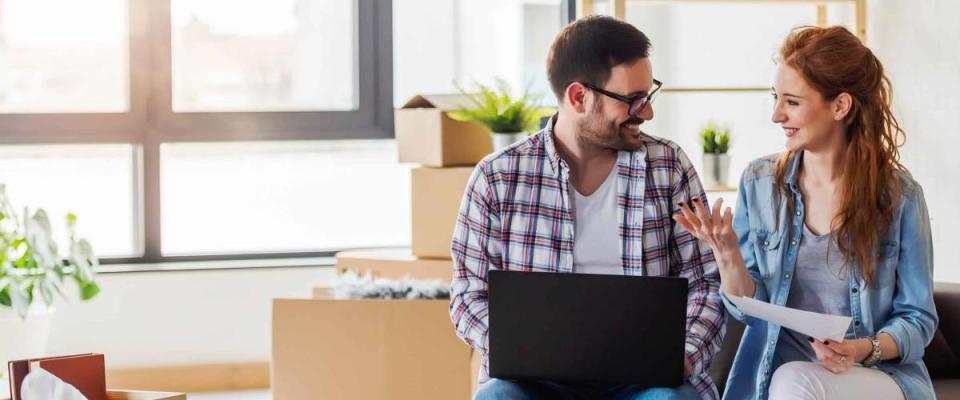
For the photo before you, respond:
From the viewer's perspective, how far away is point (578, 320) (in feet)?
5.57

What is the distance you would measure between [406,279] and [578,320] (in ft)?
4.07

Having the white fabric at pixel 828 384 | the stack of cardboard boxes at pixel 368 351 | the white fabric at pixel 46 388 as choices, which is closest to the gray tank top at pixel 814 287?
the white fabric at pixel 828 384

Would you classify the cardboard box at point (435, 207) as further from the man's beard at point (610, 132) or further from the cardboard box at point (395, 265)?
the man's beard at point (610, 132)

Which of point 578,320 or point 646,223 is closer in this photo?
point 578,320

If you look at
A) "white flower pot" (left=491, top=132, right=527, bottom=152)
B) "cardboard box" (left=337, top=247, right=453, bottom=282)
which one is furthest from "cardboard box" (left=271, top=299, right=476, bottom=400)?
"white flower pot" (left=491, top=132, right=527, bottom=152)

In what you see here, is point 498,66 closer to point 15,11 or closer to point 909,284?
point 15,11

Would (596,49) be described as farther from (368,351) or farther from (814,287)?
(368,351)

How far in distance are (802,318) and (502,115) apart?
1422mm

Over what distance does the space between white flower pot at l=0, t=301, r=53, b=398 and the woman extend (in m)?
2.02

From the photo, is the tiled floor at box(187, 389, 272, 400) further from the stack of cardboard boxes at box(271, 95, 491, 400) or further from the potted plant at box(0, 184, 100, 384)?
the stack of cardboard boxes at box(271, 95, 491, 400)

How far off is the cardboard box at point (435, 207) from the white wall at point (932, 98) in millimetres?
1297

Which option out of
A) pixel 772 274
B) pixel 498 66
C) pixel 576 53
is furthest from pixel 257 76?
pixel 772 274

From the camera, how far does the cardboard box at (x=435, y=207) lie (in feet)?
9.93

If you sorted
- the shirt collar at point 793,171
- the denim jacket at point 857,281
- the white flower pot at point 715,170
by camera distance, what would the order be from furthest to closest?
the white flower pot at point 715,170, the shirt collar at point 793,171, the denim jacket at point 857,281
